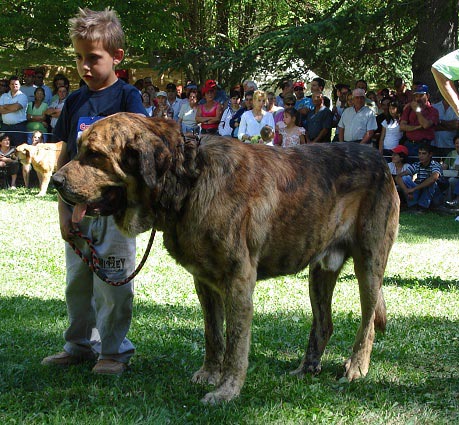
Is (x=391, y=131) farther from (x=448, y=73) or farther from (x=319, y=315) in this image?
(x=319, y=315)

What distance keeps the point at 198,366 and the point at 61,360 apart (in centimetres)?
98

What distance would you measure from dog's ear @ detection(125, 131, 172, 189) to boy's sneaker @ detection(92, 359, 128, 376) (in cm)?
147

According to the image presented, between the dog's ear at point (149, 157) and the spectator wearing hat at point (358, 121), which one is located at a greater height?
the spectator wearing hat at point (358, 121)

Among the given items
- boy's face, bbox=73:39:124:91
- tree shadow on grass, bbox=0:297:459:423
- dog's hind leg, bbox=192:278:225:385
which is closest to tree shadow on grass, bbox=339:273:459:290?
tree shadow on grass, bbox=0:297:459:423

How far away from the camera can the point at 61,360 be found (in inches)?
200

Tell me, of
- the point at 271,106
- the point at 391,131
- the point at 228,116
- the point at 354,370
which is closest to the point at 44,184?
the point at 228,116

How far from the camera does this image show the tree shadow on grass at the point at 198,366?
4371 millimetres

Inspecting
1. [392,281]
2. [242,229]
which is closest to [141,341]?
[242,229]

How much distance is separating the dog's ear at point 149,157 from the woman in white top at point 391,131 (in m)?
12.2

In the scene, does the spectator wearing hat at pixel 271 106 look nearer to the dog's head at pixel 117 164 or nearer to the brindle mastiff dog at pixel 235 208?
the brindle mastiff dog at pixel 235 208

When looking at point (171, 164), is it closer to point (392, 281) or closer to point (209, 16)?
point (392, 281)

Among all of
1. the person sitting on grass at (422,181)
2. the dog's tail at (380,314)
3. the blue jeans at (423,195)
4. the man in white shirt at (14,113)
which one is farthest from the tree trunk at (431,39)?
the dog's tail at (380,314)

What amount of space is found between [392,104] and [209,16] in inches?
580

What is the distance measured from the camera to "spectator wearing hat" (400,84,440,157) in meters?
15.0
